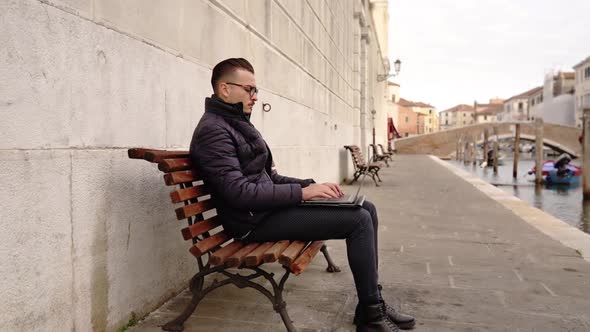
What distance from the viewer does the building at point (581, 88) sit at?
61.9 meters

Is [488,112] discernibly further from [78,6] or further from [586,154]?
[78,6]

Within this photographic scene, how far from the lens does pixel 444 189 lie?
1046cm

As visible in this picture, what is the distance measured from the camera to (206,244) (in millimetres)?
2492

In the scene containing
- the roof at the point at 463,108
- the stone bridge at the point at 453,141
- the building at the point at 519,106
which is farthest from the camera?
the roof at the point at 463,108

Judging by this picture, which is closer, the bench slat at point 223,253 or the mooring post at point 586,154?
the bench slat at point 223,253

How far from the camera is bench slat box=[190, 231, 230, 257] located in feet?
7.95

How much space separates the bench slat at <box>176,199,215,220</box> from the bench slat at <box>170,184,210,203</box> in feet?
0.13

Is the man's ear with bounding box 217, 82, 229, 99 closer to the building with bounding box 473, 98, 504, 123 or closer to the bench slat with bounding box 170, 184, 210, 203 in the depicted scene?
the bench slat with bounding box 170, 184, 210, 203

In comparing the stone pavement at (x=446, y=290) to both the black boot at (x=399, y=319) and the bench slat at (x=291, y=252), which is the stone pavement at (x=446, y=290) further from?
the bench slat at (x=291, y=252)

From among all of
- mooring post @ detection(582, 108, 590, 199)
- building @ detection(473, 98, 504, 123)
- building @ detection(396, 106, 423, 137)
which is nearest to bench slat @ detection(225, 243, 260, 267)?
mooring post @ detection(582, 108, 590, 199)

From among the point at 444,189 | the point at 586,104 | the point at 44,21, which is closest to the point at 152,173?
the point at 44,21

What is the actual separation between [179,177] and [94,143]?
403 mm

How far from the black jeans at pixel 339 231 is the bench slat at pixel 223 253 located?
70 millimetres

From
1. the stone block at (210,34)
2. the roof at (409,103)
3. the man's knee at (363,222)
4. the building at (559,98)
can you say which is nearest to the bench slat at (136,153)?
the stone block at (210,34)
